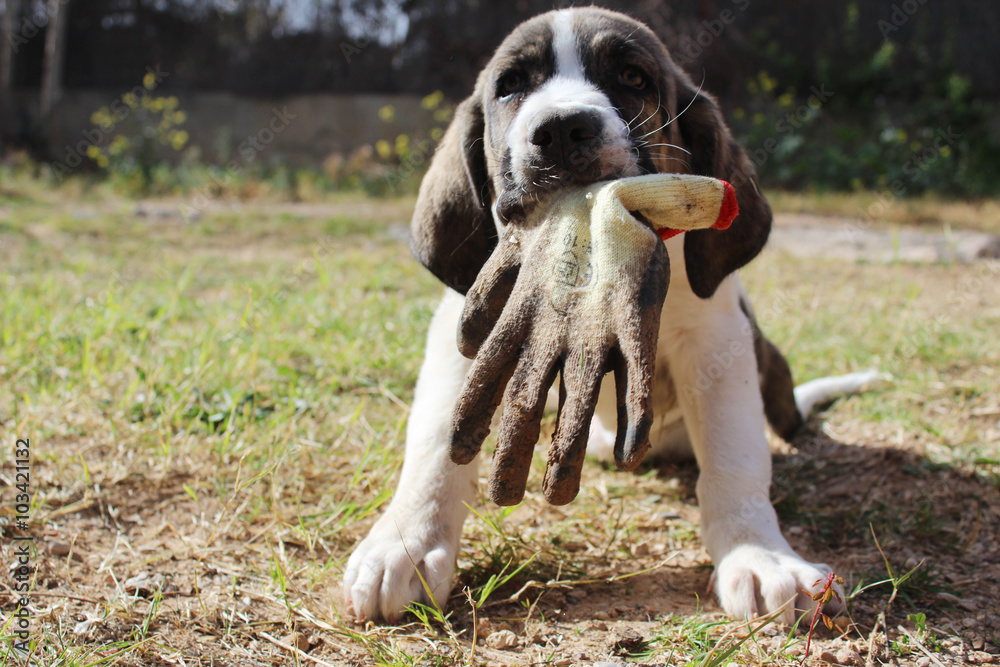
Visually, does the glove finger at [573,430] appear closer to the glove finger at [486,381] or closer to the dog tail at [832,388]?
the glove finger at [486,381]

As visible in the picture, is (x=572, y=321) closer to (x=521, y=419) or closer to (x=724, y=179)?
(x=521, y=419)

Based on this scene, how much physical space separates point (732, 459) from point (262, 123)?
10.2 metres

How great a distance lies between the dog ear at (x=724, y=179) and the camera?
2080 mm

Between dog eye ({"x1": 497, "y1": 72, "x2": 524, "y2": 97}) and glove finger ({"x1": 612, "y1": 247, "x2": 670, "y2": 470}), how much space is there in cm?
97

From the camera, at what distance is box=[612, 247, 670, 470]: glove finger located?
1.24m

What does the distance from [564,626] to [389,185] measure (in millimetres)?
7686

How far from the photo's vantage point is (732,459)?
6.58 feet

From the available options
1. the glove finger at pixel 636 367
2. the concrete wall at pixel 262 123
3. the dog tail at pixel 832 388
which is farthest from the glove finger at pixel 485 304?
the concrete wall at pixel 262 123

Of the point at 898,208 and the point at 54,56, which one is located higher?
the point at 54,56

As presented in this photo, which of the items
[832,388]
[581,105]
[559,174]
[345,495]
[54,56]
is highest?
[54,56]

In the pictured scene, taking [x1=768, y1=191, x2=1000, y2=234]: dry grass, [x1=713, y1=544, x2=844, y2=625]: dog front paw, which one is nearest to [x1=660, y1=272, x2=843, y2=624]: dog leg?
[x1=713, y1=544, x2=844, y2=625]: dog front paw

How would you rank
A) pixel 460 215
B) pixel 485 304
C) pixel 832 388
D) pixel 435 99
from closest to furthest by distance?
pixel 485 304 < pixel 460 215 < pixel 832 388 < pixel 435 99

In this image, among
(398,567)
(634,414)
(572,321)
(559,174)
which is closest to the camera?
(634,414)

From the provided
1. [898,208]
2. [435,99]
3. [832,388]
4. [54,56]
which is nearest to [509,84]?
[832,388]
